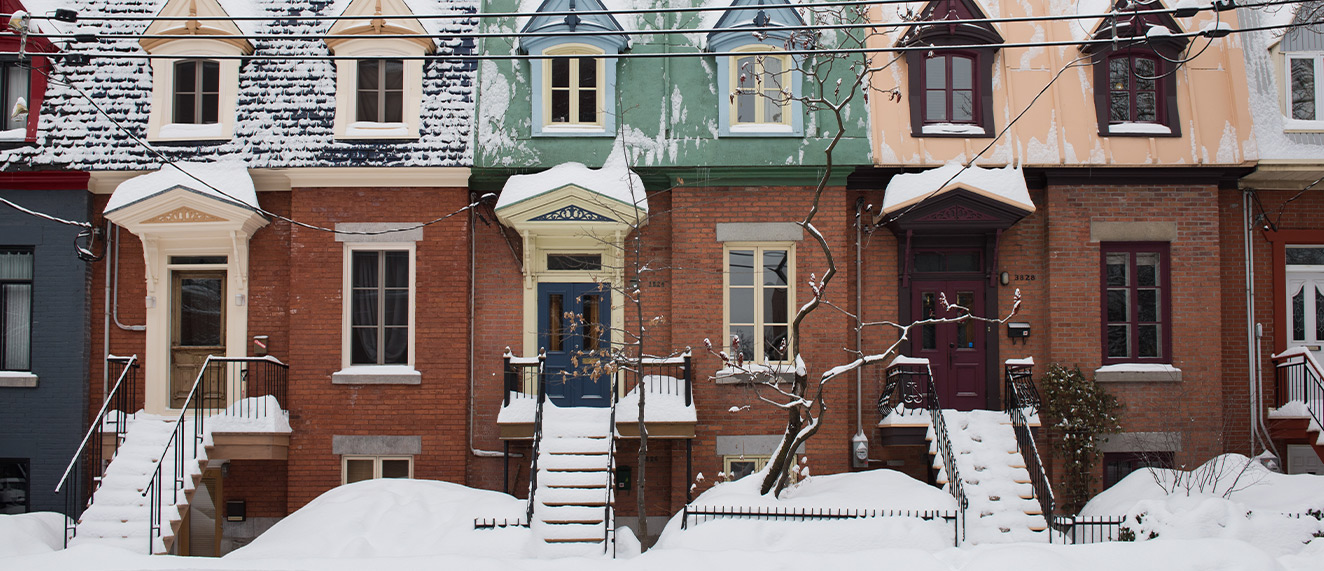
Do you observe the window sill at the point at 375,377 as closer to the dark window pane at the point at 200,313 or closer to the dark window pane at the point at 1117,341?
the dark window pane at the point at 200,313

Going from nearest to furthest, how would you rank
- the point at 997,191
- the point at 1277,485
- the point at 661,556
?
the point at 661,556 → the point at 1277,485 → the point at 997,191

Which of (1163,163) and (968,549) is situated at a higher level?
(1163,163)

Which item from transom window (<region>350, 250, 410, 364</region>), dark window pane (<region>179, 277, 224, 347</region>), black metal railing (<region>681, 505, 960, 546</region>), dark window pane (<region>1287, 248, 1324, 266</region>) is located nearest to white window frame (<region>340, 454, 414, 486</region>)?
transom window (<region>350, 250, 410, 364</region>)

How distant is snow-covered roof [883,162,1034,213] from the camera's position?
1188 centimetres

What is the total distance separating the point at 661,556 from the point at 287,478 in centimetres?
618

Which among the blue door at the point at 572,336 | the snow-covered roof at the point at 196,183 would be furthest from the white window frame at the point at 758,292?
the snow-covered roof at the point at 196,183

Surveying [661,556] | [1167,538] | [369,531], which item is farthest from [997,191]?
[369,531]

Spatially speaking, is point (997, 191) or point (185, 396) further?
point (185, 396)

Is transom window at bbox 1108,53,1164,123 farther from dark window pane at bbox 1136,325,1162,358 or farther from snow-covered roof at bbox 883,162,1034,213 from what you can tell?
dark window pane at bbox 1136,325,1162,358

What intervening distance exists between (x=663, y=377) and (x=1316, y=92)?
1054 centimetres

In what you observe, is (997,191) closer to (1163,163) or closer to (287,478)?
(1163,163)

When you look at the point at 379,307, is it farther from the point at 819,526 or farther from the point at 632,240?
the point at 819,526

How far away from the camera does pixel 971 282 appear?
1301 cm

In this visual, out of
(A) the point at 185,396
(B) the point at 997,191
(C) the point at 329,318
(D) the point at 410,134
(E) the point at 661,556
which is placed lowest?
(E) the point at 661,556
